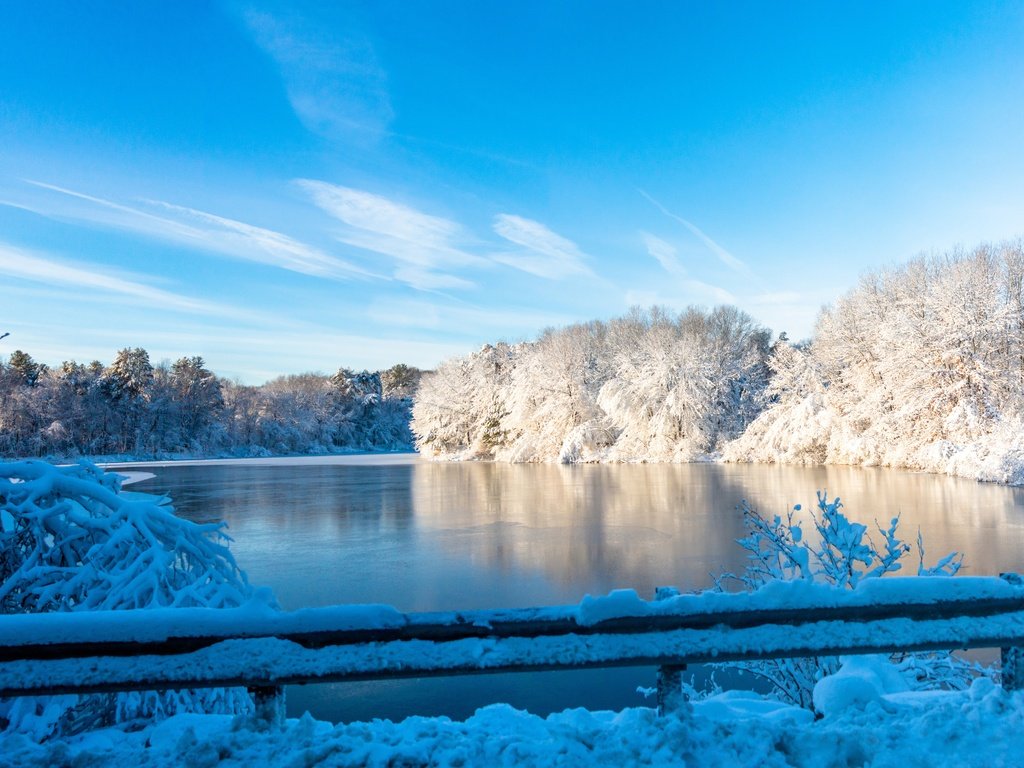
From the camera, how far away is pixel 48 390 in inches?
2012

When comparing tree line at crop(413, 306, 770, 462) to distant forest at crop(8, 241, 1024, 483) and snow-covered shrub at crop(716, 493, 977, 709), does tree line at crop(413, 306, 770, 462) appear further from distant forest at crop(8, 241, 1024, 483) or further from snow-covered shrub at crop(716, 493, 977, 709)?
snow-covered shrub at crop(716, 493, 977, 709)

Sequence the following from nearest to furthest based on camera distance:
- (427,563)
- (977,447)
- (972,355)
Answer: (427,563) < (977,447) < (972,355)

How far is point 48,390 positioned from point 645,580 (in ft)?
183

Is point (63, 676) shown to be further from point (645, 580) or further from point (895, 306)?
point (895, 306)

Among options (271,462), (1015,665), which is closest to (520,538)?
(1015,665)

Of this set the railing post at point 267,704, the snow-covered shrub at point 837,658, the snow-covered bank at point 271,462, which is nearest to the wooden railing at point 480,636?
the railing post at point 267,704

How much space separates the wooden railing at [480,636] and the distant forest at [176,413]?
5719 cm

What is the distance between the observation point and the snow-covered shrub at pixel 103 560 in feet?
12.7

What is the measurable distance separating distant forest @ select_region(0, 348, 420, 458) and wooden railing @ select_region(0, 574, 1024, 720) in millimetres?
57191

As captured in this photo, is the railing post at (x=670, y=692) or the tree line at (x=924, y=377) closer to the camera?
the railing post at (x=670, y=692)

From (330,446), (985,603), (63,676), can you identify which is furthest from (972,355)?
(330,446)

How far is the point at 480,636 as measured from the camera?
237cm

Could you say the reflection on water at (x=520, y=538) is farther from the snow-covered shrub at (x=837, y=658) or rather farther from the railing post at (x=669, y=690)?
the railing post at (x=669, y=690)

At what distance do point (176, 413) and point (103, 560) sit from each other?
197 ft
